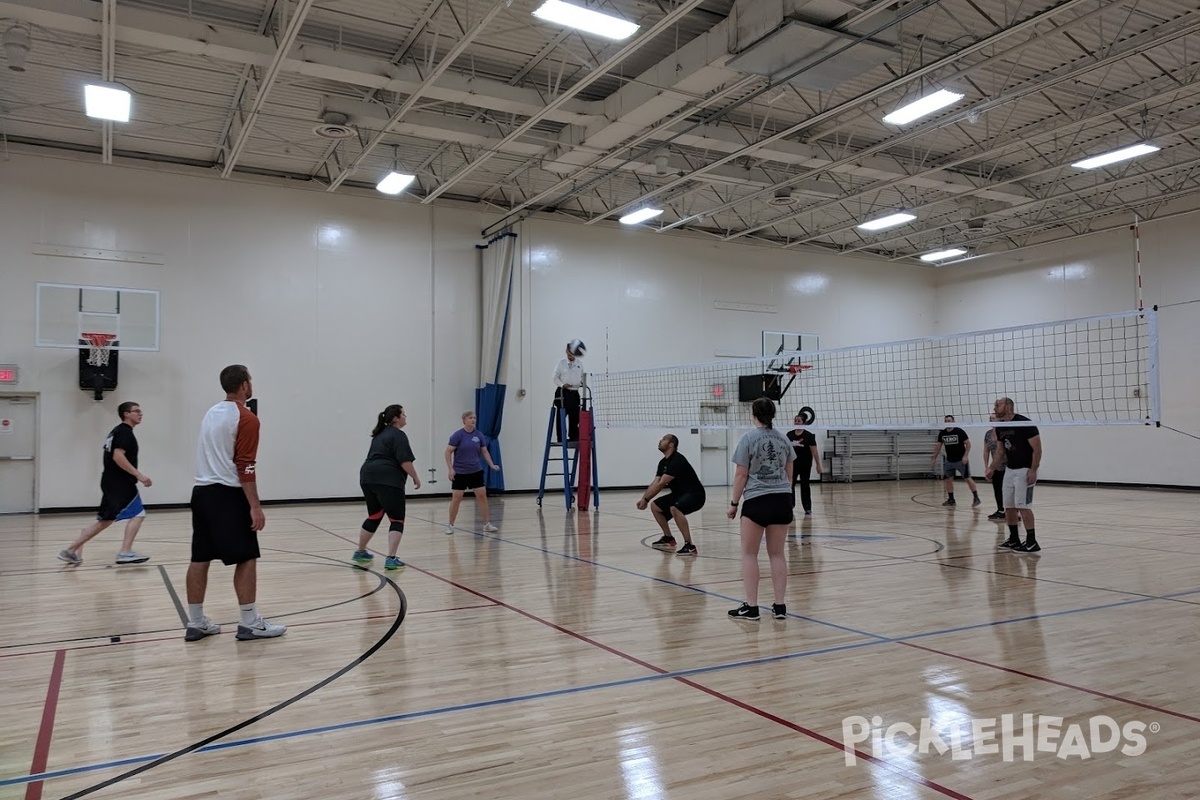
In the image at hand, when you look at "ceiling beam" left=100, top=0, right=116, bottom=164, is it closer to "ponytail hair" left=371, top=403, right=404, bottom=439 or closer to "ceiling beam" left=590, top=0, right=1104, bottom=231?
"ponytail hair" left=371, top=403, right=404, bottom=439

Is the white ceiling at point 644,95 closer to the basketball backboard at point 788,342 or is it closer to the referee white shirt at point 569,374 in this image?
the referee white shirt at point 569,374

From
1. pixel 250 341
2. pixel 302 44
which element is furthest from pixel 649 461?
pixel 302 44

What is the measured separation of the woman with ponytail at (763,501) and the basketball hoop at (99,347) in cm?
1274

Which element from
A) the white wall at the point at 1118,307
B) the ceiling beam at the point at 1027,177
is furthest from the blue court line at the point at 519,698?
the white wall at the point at 1118,307

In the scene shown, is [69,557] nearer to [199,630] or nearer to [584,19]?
[199,630]

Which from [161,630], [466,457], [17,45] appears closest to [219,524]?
[161,630]

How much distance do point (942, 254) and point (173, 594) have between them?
19.9m

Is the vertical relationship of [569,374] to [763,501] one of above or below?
above

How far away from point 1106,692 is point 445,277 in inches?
598

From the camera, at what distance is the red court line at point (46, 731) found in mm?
2969

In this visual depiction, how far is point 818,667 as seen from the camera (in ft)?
14.8

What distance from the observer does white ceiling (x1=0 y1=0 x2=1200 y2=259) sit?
1008 cm

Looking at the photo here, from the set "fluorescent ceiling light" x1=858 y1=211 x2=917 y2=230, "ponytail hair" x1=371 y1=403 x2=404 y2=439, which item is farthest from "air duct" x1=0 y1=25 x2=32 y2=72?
"fluorescent ceiling light" x1=858 y1=211 x2=917 y2=230

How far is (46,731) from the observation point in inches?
140
